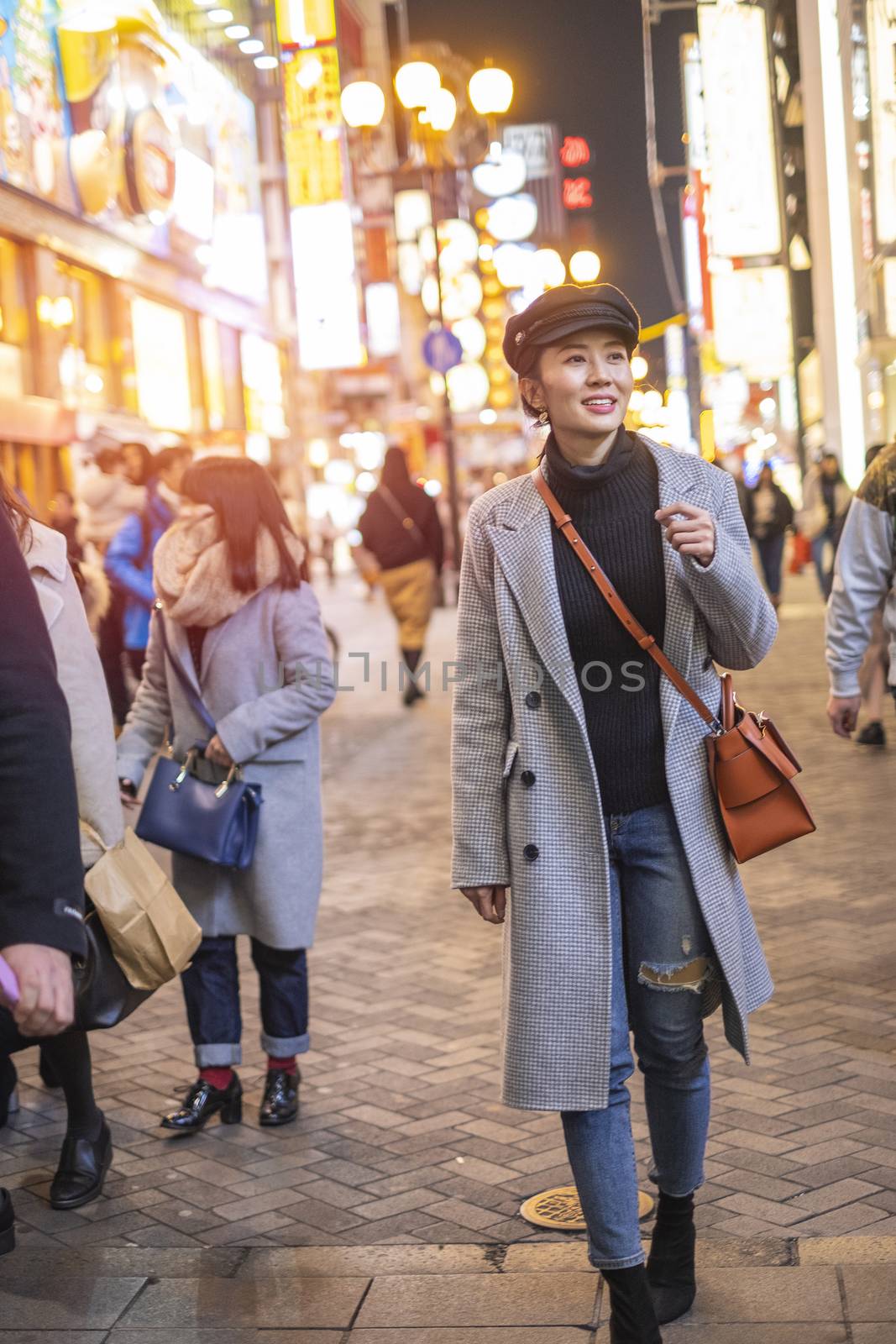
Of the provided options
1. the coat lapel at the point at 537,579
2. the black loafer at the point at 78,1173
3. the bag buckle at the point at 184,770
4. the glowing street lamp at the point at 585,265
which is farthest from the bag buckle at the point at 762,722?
the glowing street lamp at the point at 585,265

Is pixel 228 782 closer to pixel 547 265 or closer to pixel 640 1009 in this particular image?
pixel 640 1009

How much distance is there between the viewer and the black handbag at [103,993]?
3.42 metres

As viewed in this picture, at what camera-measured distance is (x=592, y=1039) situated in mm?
3143

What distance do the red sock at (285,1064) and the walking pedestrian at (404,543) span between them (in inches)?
357

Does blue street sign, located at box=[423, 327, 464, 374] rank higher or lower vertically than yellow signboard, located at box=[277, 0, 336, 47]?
lower

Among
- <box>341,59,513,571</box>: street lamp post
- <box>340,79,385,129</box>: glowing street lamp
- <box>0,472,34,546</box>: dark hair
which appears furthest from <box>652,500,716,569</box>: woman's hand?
<box>340,79,385,129</box>: glowing street lamp

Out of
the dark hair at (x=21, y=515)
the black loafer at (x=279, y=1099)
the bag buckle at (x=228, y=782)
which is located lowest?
the black loafer at (x=279, y=1099)

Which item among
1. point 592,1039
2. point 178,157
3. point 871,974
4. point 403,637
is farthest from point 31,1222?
point 178,157

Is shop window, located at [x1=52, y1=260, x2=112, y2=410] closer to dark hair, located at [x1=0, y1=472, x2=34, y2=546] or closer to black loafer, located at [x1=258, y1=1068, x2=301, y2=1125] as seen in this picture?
black loafer, located at [x1=258, y1=1068, x2=301, y2=1125]

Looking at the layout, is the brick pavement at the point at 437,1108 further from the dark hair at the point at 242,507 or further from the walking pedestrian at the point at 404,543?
the walking pedestrian at the point at 404,543

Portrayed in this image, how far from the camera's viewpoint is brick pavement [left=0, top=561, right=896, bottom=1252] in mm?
3965

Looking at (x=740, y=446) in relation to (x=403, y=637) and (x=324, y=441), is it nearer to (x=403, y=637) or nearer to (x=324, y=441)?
(x=324, y=441)

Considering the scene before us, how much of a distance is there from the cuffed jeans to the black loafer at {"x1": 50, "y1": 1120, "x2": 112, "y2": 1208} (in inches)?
21.7

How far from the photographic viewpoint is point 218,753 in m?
4.77
